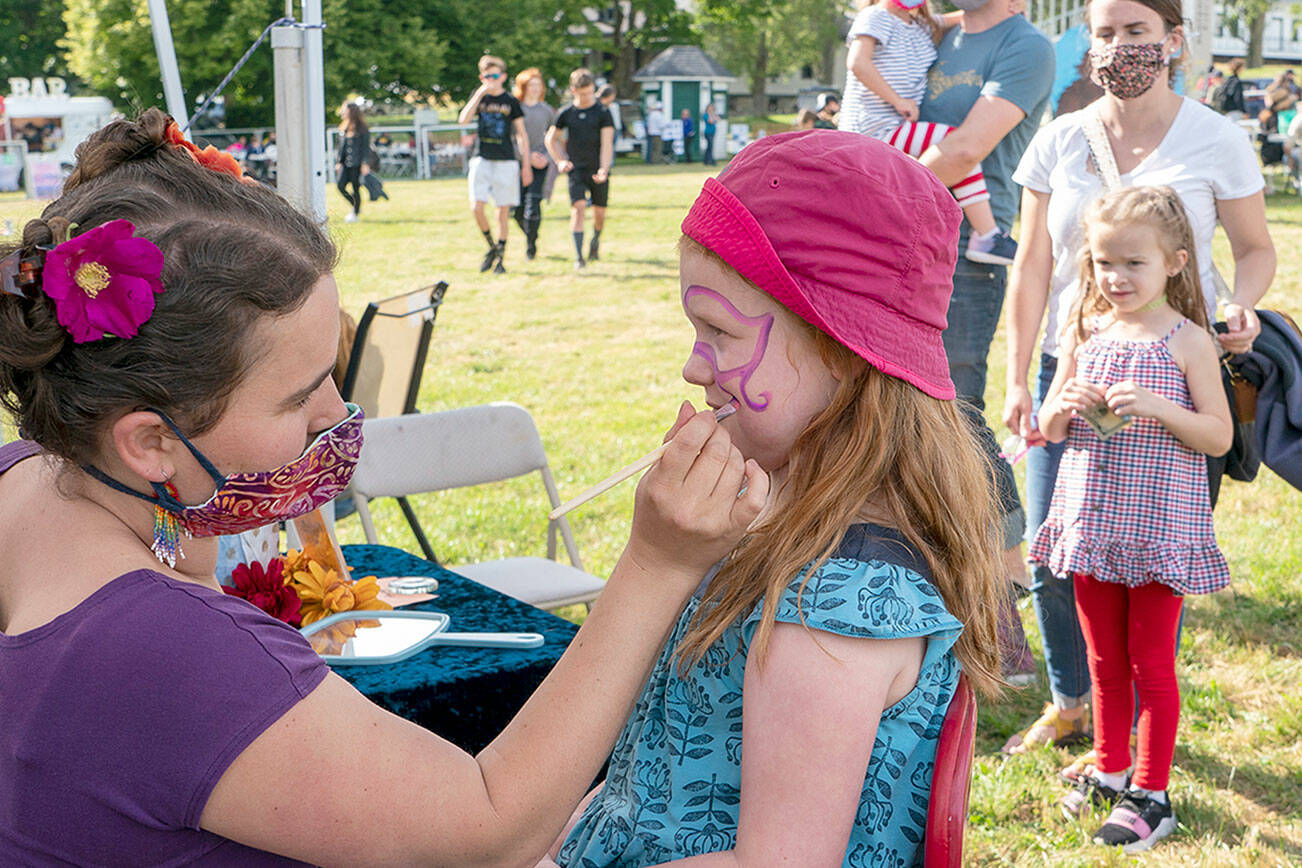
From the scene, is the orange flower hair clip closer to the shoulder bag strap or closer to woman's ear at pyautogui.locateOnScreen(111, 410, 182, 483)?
woman's ear at pyautogui.locateOnScreen(111, 410, 182, 483)

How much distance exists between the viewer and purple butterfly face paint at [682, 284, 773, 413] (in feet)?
4.62

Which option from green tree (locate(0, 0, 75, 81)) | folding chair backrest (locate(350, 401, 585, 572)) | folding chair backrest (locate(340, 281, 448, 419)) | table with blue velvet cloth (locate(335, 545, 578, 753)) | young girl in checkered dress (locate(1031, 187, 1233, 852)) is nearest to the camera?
table with blue velvet cloth (locate(335, 545, 578, 753))

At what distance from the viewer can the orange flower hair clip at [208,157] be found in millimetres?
1413

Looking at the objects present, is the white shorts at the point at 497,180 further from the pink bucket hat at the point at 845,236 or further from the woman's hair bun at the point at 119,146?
the pink bucket hat at the point at 845,236

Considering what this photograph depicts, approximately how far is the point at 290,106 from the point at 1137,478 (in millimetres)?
2235

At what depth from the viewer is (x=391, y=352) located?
13.7 ft

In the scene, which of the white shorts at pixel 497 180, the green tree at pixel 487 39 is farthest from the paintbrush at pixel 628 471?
the green tree at pixel 487 39

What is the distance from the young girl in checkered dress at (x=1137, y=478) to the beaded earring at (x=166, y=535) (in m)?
2.10

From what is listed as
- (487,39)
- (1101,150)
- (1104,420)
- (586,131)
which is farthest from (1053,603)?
(487,39)

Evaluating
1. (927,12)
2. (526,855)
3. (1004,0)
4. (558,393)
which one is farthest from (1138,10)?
(558,393)

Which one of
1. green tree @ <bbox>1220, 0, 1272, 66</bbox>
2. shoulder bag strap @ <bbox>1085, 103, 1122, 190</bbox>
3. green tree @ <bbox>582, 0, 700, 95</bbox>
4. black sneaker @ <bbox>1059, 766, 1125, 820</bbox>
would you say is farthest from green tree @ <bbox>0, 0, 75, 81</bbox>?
black sneaker @ <bbox>1059, 766, 1125, 820</bbox>

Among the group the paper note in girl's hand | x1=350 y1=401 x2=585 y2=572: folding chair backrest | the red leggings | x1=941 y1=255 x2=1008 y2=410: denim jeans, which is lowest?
the red leggings

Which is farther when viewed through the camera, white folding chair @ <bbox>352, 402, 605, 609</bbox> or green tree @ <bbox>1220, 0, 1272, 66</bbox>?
green tree @ <bbox>1220, 0, 1272, 66</bbox>

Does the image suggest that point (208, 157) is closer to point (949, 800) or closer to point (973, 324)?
point (949, 800)
